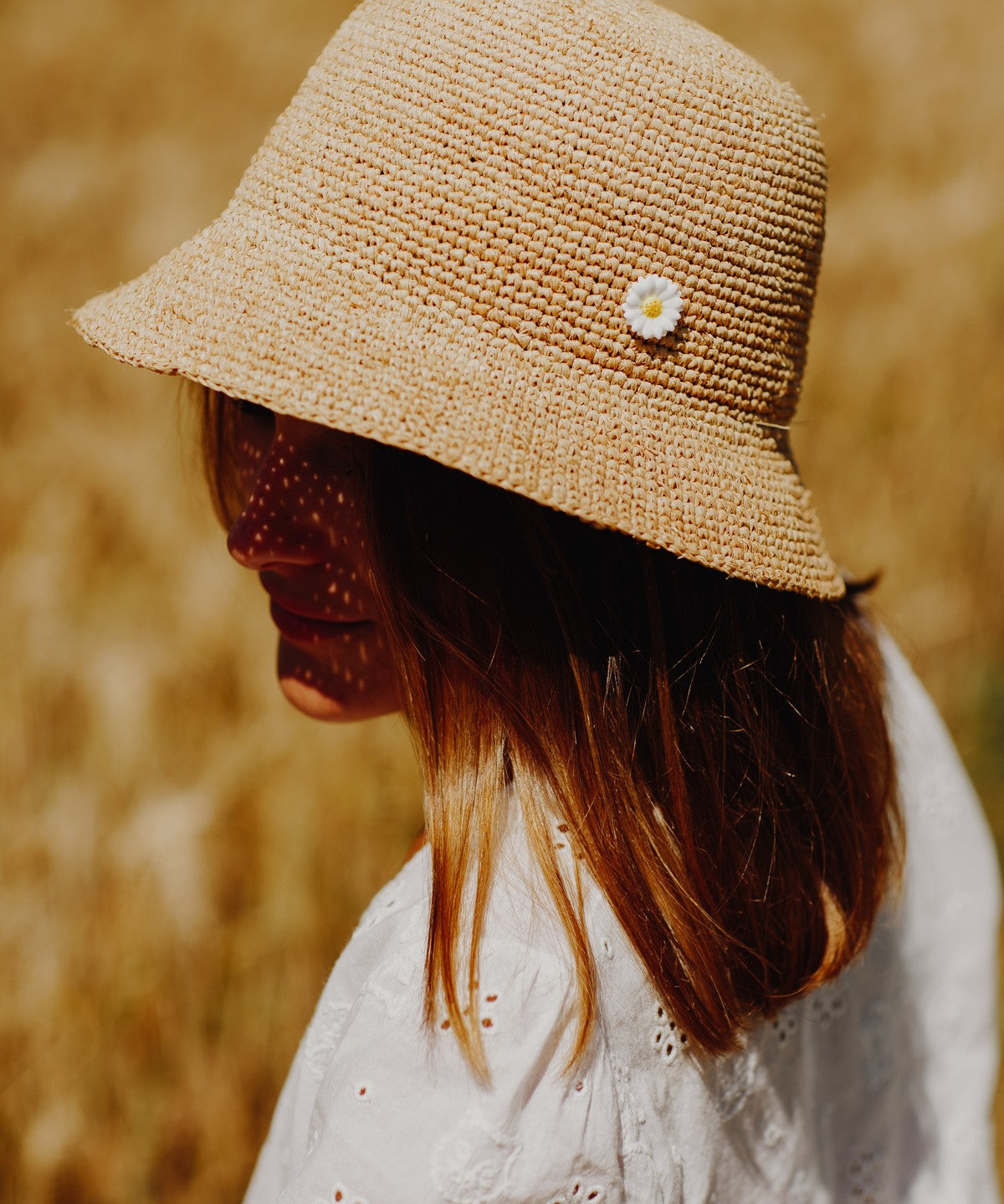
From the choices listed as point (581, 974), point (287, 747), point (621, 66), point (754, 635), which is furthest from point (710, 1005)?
point (287, 747)

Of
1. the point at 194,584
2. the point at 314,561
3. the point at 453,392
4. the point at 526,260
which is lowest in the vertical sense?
the point at 194,584

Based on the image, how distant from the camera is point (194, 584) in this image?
2516 millimetres

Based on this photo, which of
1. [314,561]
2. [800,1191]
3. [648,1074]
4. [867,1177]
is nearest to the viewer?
[648,1074]

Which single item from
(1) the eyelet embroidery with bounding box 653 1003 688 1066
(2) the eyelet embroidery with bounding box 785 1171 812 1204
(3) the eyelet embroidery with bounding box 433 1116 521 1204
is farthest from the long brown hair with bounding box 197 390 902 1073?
(2) the eyelet embroidery with bounding box 785 1171 812 1204

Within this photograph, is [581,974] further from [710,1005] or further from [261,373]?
[261,373]

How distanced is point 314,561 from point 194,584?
5.44 ft

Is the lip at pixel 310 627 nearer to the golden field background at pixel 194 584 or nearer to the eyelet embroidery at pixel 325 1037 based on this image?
the eyelet embroidery at pixel 325 1037

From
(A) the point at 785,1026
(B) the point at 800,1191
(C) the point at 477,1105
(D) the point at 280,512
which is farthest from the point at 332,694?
(B) the point at 800,1191

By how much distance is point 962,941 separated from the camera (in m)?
1.27

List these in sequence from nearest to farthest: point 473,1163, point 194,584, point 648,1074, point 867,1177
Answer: point 473,1163 → point 648,1074 → point 867,1177 → point 194,584

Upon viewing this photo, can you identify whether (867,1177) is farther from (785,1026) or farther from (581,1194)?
(581,1194)

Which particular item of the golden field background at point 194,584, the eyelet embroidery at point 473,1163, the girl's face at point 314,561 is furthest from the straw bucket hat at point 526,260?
the golden field background at point 194,584

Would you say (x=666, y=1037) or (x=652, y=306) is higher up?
(x=652, y=306)

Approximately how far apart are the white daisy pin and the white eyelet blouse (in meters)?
0.40
